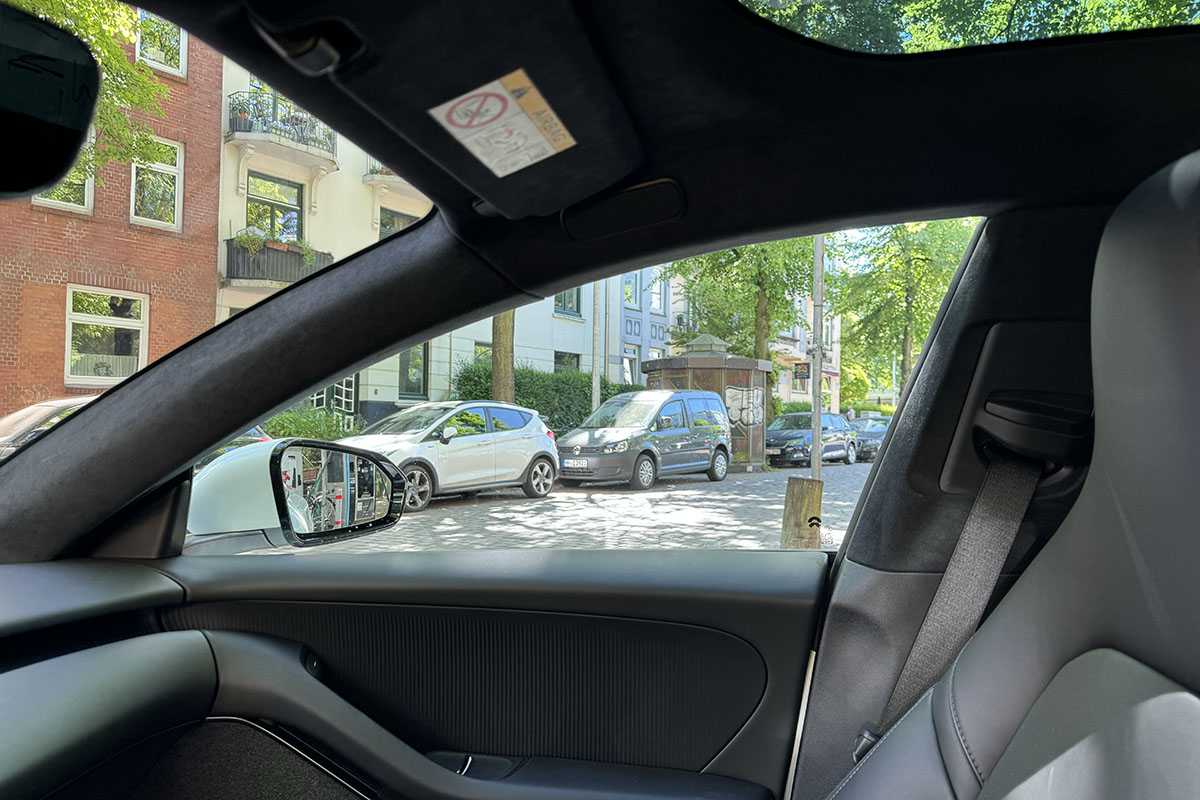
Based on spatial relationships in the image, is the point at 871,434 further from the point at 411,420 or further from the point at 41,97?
the point at 41,97

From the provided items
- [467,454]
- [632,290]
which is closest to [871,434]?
[632,290]

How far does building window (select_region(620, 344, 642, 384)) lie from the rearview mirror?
2.20 m

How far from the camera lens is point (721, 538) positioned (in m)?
2.25

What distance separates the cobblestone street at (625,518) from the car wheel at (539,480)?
0.13 feet

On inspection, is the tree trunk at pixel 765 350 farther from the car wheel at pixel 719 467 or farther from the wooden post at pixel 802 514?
the wooden post at pixel 802 514

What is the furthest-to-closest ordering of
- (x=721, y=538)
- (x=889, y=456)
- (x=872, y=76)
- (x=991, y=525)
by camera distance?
(x=721, y=538), (x=889, y=456), (x=991, y=525), (x=872, y=76)

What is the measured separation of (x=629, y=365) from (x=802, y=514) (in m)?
0.97

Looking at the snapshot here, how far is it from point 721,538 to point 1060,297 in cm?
111

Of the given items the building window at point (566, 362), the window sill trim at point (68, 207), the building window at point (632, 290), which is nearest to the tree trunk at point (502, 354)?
the building window at point (566, 362)

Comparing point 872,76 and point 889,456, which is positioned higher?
point 872,76

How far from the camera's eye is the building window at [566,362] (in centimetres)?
253

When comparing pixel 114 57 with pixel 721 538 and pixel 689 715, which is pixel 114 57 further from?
pixel 721 538

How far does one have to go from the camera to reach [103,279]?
5.49ft

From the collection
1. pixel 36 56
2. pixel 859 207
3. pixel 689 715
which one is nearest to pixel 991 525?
pixel 859 207
